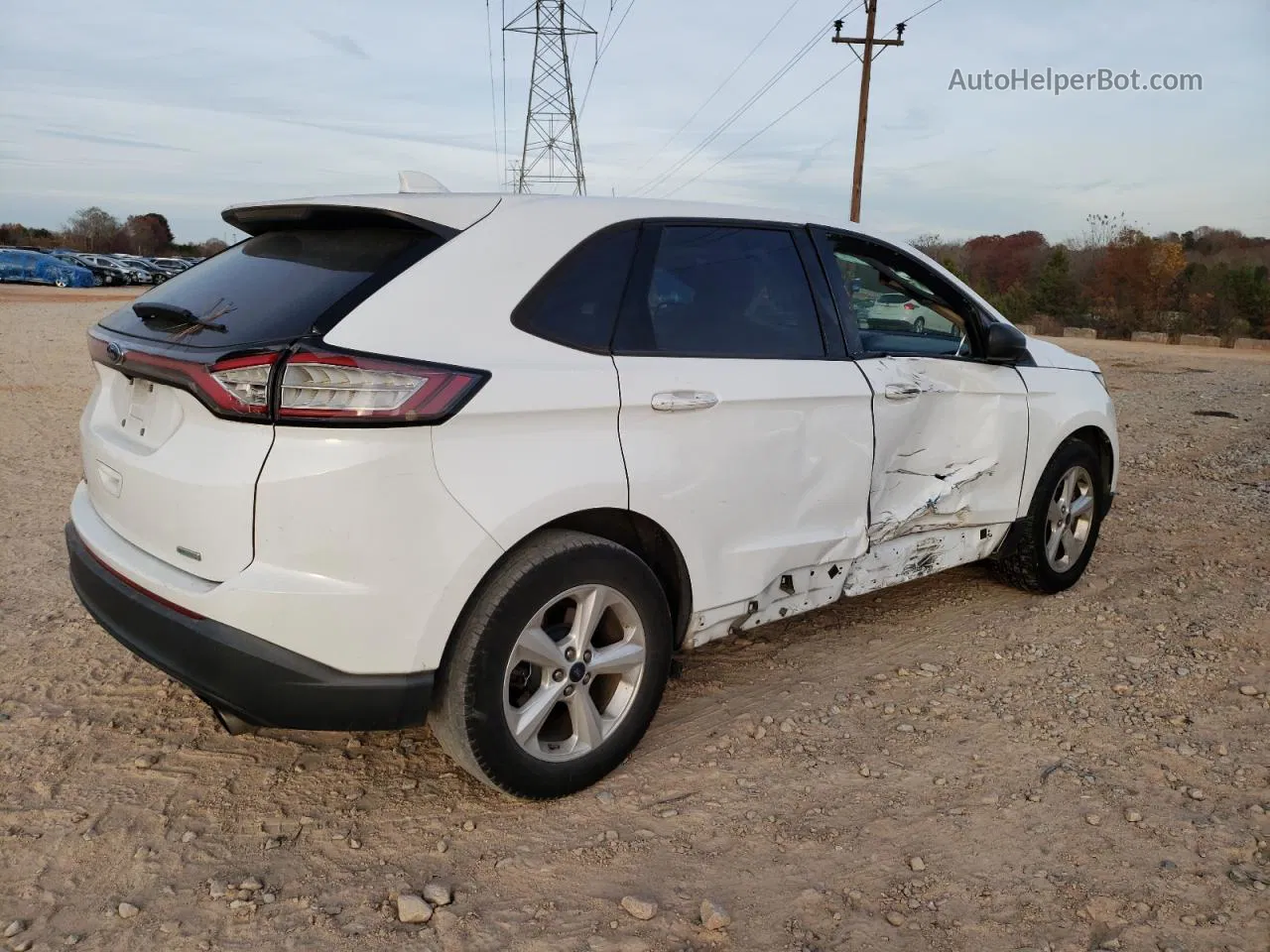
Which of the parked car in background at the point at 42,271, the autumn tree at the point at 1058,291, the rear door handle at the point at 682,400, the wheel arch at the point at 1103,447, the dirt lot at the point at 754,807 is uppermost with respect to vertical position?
the autumn tree at the point at 1058,291

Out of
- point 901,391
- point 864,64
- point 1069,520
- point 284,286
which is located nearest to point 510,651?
point 284,286

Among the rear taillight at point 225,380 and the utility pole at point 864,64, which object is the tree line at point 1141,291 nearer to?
the utility pole at point 864,64

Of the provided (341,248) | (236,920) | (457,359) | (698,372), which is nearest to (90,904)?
(236,920)

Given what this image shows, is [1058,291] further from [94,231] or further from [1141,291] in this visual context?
[94,231]

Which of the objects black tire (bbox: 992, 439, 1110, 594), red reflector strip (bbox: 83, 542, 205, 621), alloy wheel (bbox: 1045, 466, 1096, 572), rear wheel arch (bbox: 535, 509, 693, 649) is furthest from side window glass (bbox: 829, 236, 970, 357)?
red reflector strip (bbox: 83, 542, 205, 621)

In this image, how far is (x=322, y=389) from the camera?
2408 mm

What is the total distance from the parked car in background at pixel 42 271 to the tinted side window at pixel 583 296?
1591 inches

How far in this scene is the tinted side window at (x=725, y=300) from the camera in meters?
3.12

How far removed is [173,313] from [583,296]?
→ 1.17m

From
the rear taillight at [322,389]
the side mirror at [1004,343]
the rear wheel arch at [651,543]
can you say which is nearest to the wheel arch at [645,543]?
the rear wheel arch at [651,543]

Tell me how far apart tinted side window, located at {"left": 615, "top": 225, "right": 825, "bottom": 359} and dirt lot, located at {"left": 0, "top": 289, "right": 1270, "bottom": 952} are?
134cm

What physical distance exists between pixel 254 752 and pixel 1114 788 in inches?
108

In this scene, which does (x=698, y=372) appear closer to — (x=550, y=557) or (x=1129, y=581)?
(x=550, y=557)

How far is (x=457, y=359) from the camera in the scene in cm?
257
